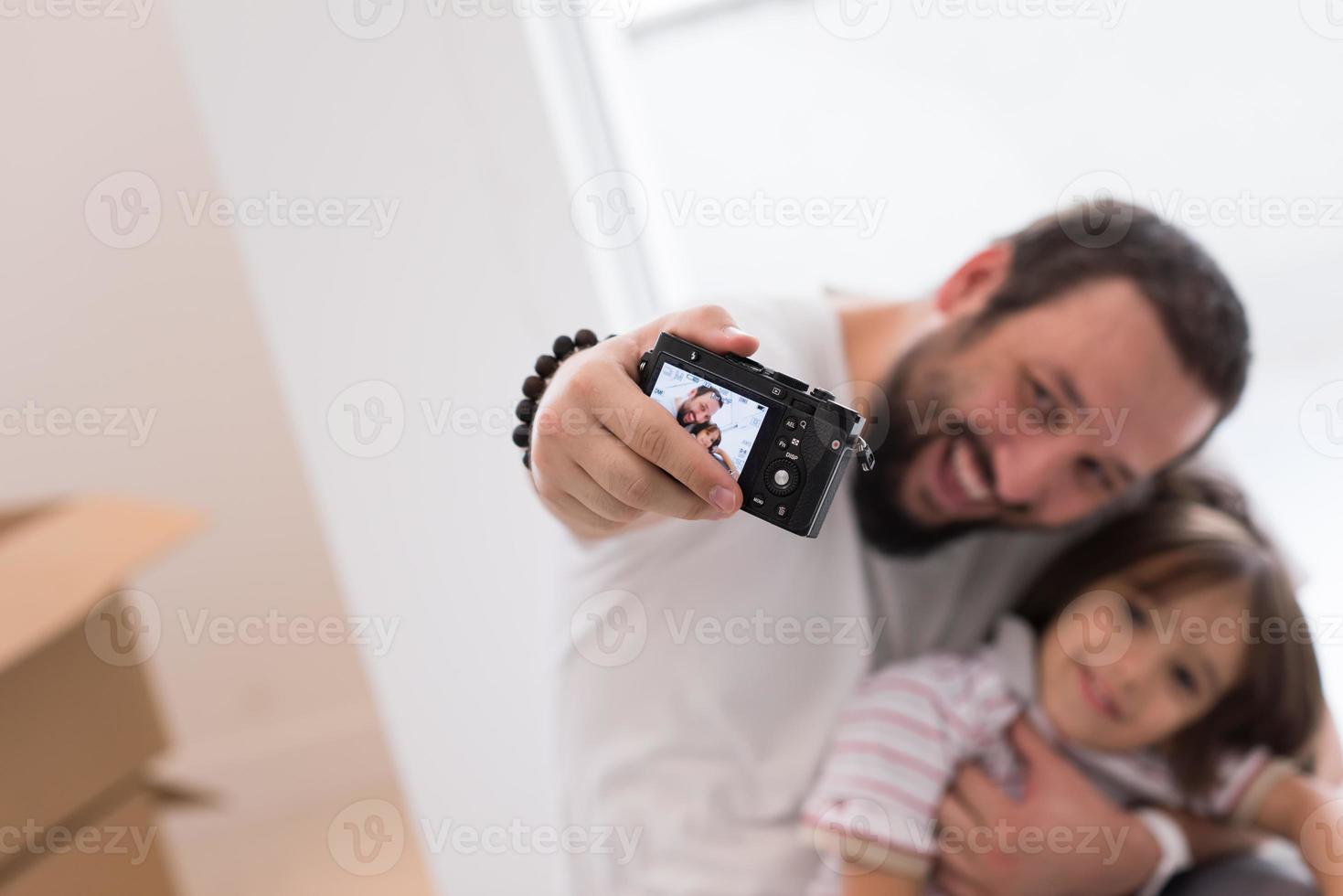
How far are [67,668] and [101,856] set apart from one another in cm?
26

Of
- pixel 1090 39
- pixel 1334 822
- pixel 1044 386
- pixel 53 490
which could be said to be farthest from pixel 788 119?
pixel 53 490

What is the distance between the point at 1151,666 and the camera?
0.84 m

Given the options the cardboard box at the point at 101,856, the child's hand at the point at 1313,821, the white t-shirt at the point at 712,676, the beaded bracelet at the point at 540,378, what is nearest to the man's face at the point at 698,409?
the beaded bracelet at the point at 540,378

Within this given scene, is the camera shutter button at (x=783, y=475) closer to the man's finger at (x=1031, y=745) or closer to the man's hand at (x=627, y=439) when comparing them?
the man's hand at (x=627, y=439)

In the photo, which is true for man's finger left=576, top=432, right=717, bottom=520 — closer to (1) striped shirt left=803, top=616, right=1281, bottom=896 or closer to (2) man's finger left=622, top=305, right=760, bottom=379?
(2) man's finger left=622, top=305, right=760, bottom=379

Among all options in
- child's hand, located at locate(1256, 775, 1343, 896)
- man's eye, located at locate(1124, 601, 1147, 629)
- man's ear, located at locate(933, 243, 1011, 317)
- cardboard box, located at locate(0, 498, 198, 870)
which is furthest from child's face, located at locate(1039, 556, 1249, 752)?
cardboard box, located at locate(0, 498, 198, 870)

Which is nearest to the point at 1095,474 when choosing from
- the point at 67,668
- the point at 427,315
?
the point at 427,315

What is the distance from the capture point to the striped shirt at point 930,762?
2.68 ft

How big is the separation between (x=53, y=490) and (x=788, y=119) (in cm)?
130

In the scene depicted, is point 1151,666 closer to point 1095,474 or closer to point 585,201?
point 1095,474

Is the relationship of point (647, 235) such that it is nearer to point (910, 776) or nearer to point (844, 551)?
point (844, 551)

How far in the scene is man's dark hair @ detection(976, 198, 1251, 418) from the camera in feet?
2.74

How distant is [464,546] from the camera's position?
1117 millimetres

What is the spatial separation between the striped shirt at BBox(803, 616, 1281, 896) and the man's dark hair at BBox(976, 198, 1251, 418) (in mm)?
294
